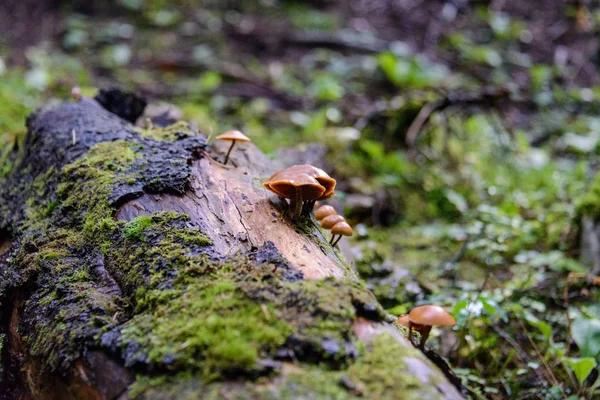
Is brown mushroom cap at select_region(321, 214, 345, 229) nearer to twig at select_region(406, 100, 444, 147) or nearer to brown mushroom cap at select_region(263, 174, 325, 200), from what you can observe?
brown mushroom cap at select_region(263, 174, 325, 200)

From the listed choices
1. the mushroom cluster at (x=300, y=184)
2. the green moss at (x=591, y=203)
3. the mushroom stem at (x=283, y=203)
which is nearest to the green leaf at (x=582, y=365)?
the mushroom cluster at (x=300, y=184)

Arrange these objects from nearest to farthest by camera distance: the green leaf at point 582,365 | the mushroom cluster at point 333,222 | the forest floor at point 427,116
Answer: the green leaf at point 582,365, the mushroom cluster at point 333,222, the forest floor at point 427,116

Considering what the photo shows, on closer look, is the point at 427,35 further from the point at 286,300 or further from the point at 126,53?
the point at 286,300

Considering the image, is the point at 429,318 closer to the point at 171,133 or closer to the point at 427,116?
the point at 171,133

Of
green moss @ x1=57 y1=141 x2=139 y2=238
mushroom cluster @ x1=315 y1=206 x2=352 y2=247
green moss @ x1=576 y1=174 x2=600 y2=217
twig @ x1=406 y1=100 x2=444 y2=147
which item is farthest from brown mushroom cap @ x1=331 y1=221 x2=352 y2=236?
twig @ x1=406 y1=100 x2=444 y2=147

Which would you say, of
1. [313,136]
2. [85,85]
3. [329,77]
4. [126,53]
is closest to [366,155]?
[313,136]

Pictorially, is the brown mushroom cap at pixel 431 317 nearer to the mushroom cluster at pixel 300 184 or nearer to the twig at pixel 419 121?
the mushroom cluster at pixel 300 184
